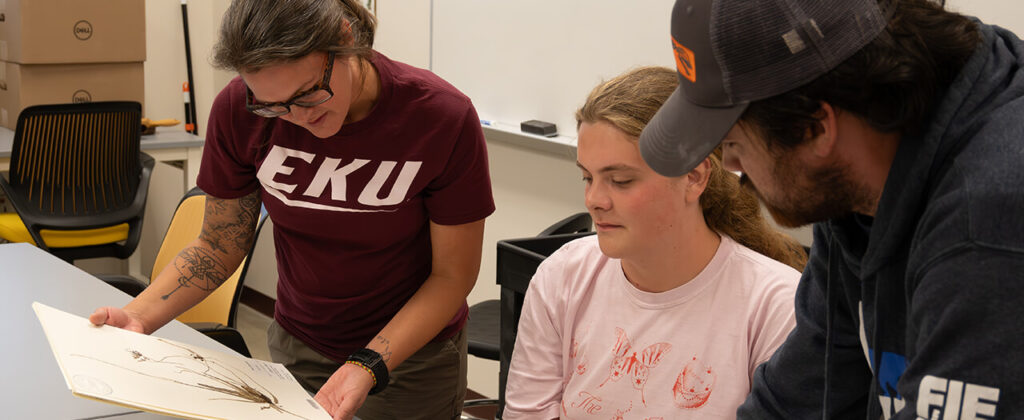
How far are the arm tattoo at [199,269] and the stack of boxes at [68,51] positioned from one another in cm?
264

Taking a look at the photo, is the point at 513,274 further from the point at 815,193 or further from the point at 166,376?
the point at 815,193

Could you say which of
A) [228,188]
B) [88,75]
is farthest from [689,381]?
[88,75]

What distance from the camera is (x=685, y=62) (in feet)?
2.55

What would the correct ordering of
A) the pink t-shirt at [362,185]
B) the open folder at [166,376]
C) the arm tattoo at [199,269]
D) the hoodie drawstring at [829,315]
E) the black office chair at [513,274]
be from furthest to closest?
the black office chair at [513,274] < the arm tattoo at [199,269] < the pink t-shirt at [362,185] < the open folder at [166,376] < the hoodie drawstring at [829,315]

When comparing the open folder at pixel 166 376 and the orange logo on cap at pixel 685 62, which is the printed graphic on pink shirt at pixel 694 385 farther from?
the orange logo on cap at pixel 685 62

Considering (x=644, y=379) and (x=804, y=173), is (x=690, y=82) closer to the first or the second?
(x=804, y=173)

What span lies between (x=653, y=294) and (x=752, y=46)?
0.77 metres

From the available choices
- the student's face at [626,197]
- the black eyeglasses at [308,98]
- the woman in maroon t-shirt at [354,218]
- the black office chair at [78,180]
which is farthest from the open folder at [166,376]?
the black office chair at [78,180]

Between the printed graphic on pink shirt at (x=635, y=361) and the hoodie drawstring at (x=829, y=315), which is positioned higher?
Answer: the hoodie drawstring at (x=829, y=315)

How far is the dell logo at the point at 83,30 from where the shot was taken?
3.89 m

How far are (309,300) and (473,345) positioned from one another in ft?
→ 2.59

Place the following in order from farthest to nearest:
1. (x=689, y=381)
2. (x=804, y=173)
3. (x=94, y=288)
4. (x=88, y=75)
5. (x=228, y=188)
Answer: (x=88, y=75), (x=94, y=288), (x=228, y=188), (x=689, y=381), (x=804, y=173)

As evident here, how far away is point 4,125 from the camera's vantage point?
417cm

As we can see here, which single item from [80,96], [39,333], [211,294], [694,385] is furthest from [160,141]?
[694,385]
